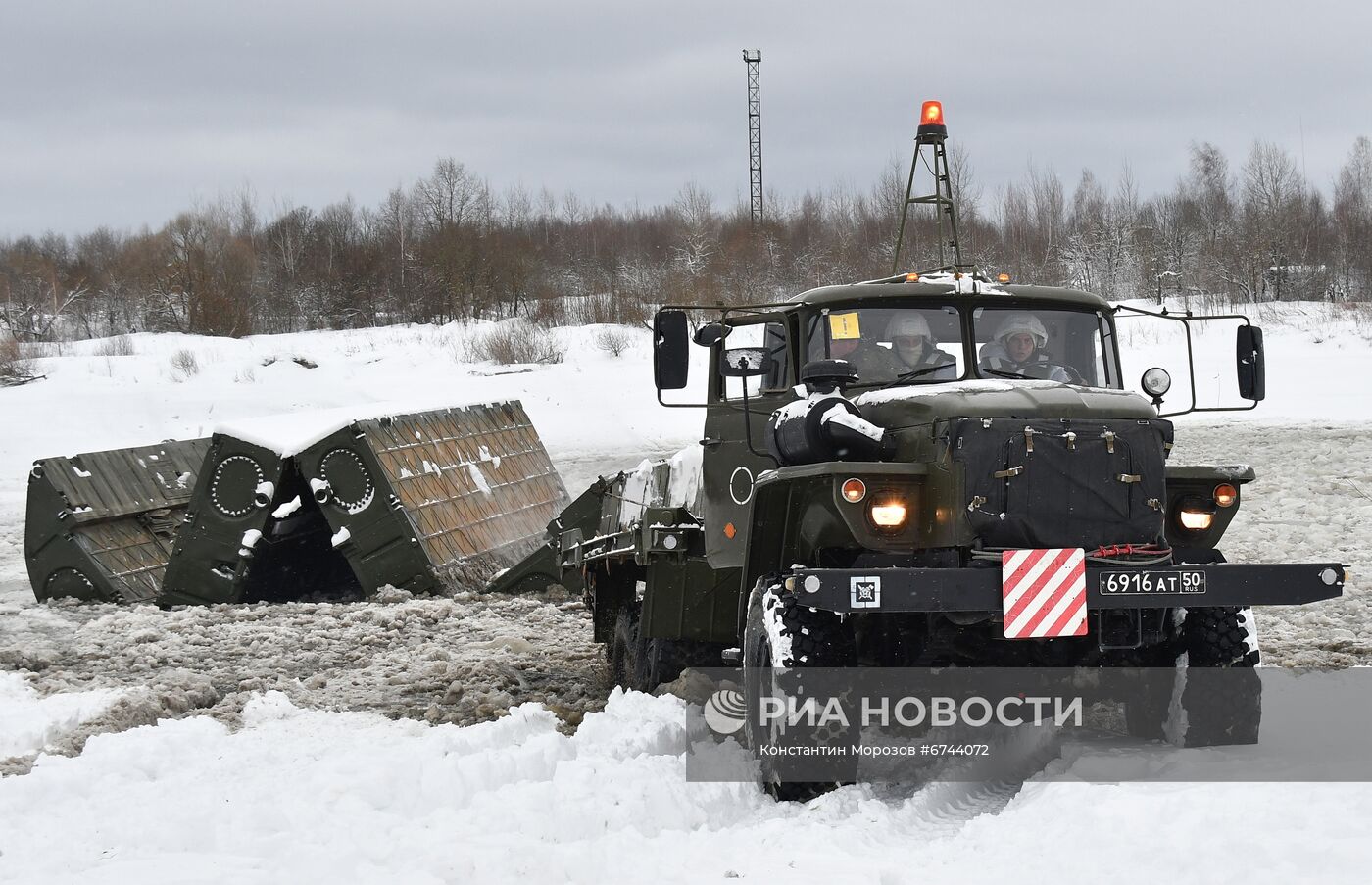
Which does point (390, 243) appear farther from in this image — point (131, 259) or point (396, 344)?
point (396, 344)

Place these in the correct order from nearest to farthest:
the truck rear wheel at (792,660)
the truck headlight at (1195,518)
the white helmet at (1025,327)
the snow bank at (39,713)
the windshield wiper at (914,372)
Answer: the truck rear wheel at (792,660) < the truck headlight at (1195,518) < the windshield wiper at (914,372) < the white helmet at (1025,327) < the snow bank at (39,713)

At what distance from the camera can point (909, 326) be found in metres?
6.71

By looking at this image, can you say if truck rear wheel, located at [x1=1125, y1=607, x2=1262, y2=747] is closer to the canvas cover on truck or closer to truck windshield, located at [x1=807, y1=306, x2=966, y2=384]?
the canvas cover on truck

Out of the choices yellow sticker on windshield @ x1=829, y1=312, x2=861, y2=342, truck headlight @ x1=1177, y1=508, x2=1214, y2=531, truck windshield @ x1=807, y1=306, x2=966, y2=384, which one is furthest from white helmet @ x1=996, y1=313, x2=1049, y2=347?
truck headlight @ x1=1177, y1=508, x2=1214, y2=531

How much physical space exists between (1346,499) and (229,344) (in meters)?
27.5

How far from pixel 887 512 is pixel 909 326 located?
135 cm

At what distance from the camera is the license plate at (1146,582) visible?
209 inches

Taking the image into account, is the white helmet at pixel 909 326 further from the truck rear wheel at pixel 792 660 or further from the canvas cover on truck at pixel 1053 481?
the truck rear wheel at pixel 792 660

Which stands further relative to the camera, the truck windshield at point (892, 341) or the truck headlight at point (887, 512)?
the truck windshield at point (892, 341)

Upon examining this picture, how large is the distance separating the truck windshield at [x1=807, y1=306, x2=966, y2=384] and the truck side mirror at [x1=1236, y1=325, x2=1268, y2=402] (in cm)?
145

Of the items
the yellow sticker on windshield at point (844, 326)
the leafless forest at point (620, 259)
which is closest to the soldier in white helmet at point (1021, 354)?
the yellow sticker on windshield at point (844, 326)

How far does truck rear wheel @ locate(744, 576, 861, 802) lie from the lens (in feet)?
18.0

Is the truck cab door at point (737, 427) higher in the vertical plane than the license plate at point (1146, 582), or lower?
higher

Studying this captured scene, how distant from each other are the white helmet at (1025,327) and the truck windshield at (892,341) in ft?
0.86
